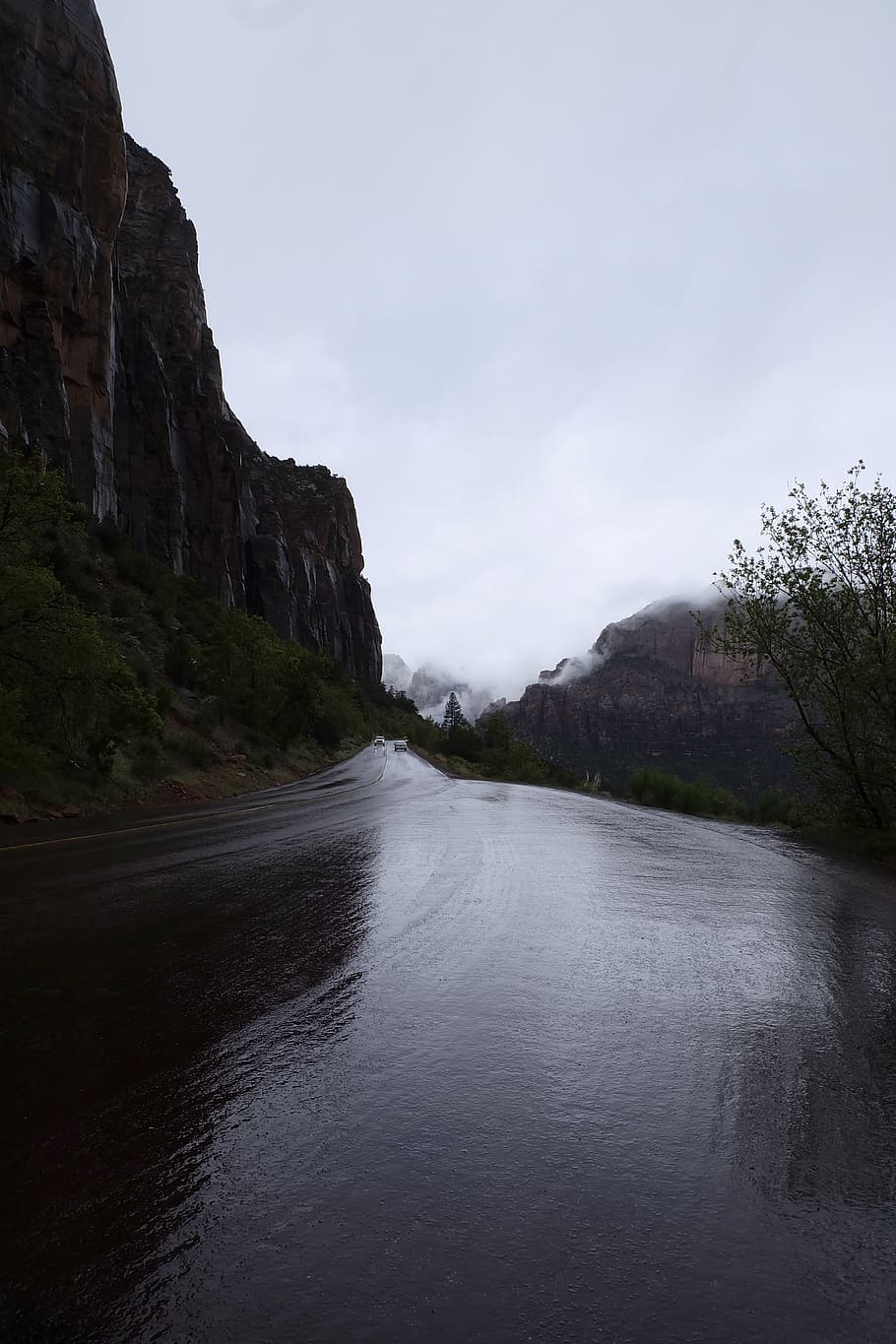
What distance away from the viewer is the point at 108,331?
48.9m

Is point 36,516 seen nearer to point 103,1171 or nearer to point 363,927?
point 363,927

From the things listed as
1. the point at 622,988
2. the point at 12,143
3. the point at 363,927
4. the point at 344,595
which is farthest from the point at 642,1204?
the point at 344,595

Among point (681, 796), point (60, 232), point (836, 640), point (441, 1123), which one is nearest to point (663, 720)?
point (60, 232)

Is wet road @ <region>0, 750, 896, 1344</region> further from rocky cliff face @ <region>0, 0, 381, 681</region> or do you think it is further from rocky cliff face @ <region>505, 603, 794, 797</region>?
rocky cliff face @ <region>505, 603, 794, 797</region>

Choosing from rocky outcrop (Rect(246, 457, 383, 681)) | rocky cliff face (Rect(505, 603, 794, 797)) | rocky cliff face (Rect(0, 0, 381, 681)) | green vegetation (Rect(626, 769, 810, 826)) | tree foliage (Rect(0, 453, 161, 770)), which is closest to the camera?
tree foliage (Rect(0, 453, 161, 770))

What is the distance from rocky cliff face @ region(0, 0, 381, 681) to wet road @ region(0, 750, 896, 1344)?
32.6 m

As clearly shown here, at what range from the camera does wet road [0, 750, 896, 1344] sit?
7.00ft

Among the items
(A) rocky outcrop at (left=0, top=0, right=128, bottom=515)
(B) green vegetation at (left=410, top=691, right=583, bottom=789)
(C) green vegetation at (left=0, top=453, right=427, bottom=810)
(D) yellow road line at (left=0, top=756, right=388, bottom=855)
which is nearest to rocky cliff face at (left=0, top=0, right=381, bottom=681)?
(A) rocky outcrop at (left=0, top=0, right=128, bottom=515)

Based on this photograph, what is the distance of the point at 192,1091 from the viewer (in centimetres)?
338

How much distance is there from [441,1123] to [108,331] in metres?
56.1

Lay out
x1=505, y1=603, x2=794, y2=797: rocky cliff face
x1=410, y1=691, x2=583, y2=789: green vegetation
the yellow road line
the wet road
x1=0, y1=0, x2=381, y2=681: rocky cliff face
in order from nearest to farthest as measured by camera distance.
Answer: the wet road → the yellow road line → x1=0, y1=0, x2=381, y2=681: rocky cliff face → x1=410, y1=691, x2=583, y2=789: green vegetation → x1=505, y1=603, x2=794, y2=797: rocky cliff face

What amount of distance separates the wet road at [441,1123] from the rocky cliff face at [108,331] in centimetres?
3256

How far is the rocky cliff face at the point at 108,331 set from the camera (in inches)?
1606

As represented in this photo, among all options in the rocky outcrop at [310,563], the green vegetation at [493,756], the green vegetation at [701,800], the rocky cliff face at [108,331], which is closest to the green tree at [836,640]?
the green vegetation at [701,800]
